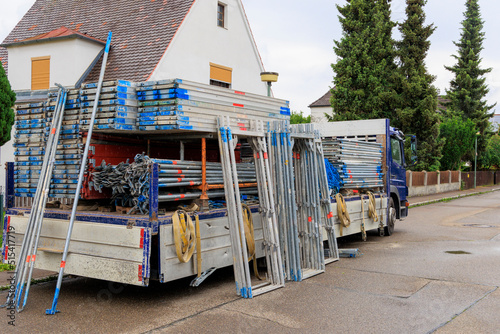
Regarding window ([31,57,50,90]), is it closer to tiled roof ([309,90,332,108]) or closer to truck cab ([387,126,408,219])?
truck cab ([387,126,408,219])

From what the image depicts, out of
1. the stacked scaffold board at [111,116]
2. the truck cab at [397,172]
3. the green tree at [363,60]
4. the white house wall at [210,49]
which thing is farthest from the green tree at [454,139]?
the stacked scaffold board at [111,116]

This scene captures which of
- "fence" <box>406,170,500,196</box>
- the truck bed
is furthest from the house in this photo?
"fence" <box>406,170,500,196</box>

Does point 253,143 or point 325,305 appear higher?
point 253,143

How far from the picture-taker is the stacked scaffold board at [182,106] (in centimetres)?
692

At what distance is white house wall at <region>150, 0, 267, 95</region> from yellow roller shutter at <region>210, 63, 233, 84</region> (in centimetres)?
17

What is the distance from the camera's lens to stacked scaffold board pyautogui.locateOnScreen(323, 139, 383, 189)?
11508 millimetres

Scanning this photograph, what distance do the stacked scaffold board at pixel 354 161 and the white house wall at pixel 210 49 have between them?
832 centimetres

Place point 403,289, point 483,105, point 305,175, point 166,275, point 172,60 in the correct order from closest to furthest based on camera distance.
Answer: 1. point 166,275
2. point 403,289
3. point 305,175
4. point 172,60
5. point 483,105

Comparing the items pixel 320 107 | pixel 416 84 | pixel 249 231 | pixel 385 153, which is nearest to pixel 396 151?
pixel 385 153

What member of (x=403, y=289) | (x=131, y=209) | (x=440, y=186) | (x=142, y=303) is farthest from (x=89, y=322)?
(x=440, y=186)

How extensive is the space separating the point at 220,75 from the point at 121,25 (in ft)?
14.2

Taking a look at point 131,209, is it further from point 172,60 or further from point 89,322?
point 172,60

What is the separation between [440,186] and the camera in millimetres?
34938

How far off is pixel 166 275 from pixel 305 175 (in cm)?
339
